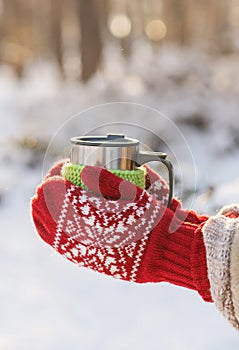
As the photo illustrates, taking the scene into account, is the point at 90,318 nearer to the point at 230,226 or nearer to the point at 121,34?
the point at 230,226

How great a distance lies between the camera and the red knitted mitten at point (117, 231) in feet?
4.52

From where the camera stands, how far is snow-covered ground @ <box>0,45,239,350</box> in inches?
89.3

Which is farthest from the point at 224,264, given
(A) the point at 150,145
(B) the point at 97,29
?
(B) the point at 97,29

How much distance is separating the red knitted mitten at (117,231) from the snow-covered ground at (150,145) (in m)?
Answer: 0.32

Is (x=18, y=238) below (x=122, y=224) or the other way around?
below

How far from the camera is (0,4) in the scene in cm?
1655

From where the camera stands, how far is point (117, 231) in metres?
1.38

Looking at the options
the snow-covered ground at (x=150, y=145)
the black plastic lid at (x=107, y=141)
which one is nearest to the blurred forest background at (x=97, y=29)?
the snow-covered ground at (x=150, y=145)

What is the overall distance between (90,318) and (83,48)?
5.85 metres

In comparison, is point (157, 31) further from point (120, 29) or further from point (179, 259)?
point (179, 259)

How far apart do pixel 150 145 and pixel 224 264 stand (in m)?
2.32

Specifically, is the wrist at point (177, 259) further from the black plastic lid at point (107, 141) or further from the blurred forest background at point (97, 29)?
the blurred forest background at point (97, 29)

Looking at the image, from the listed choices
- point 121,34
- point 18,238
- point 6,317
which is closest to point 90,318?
point 6,317

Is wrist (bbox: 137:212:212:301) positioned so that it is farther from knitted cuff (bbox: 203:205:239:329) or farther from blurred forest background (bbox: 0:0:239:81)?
blurred forest background (bbox: 0:0:239:81)
